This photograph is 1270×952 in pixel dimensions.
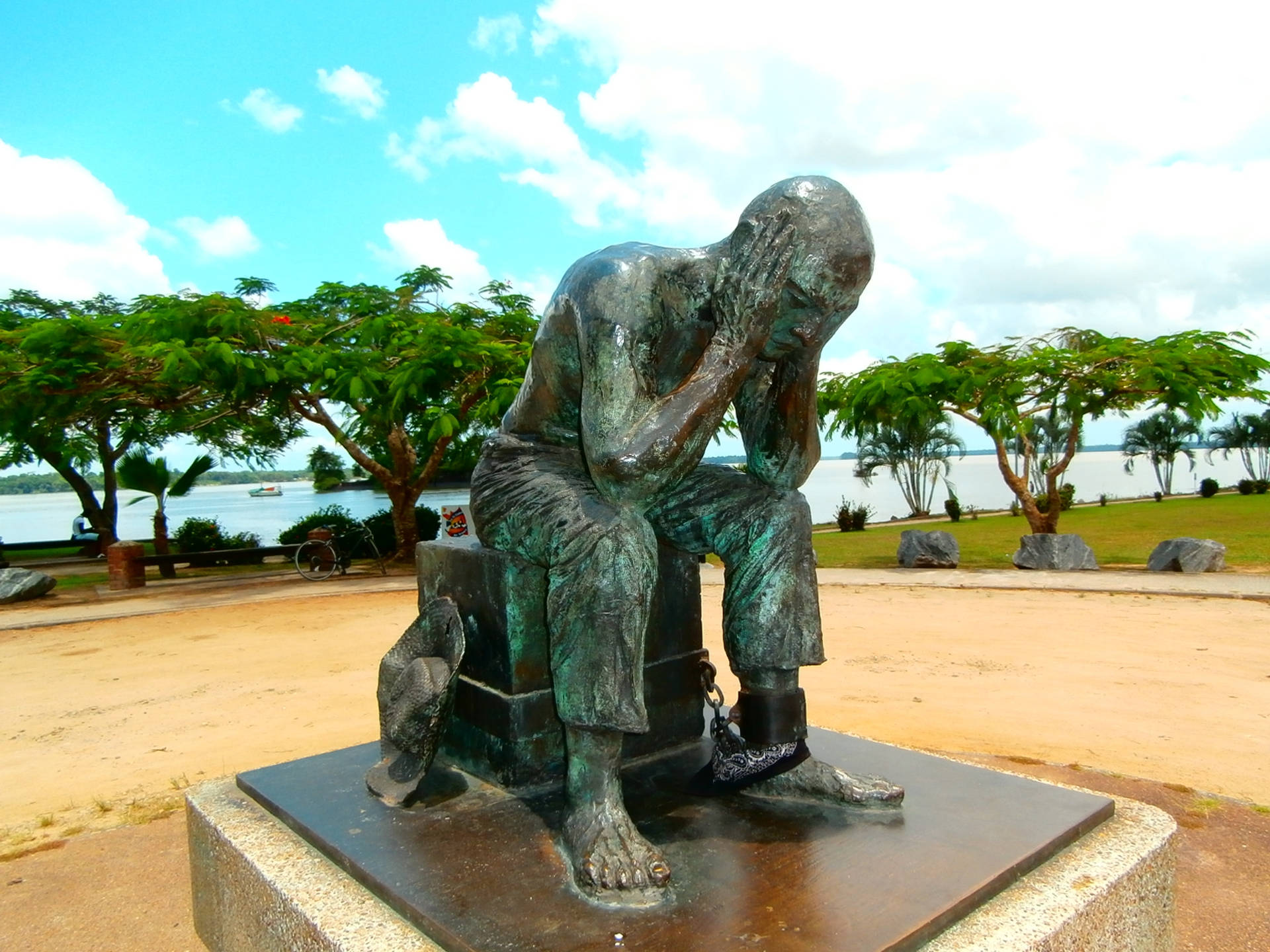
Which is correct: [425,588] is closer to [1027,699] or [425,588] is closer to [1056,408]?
[1027,699]

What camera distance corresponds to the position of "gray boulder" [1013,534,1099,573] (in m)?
12.3

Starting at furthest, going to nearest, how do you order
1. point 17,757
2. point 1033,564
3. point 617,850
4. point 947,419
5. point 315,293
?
point 947,419
point 315,293
point 1033,564
point 17,757
point 617,850

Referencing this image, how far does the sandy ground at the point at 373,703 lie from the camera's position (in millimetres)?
3727

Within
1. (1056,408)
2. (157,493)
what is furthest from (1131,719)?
(157,493)

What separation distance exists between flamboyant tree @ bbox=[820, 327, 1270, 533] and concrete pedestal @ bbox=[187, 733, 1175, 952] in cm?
1095

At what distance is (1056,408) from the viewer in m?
13.3

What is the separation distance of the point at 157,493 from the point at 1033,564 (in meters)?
14.3

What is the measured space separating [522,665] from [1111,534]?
18406mm

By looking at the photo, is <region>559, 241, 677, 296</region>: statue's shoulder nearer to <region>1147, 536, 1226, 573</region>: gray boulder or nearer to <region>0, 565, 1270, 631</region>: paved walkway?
<region>0, 565, 1270, 631</region>: paved walkway

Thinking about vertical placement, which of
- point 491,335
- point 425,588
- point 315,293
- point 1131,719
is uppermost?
point 315,293

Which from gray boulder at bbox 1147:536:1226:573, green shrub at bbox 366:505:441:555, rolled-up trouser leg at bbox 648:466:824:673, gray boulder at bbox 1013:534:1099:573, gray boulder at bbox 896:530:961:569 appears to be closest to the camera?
rolled-up trouser leg at bbox 648:466:824:673

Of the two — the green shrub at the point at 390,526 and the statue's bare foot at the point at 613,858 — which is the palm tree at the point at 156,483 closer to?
the green shrub at the point at 390,526

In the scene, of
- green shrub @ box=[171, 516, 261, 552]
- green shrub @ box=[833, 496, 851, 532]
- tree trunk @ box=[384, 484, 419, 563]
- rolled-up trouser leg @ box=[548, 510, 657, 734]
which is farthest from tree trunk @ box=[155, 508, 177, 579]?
rolled-up trouser leg @ box=[548, 510, 657, 734]

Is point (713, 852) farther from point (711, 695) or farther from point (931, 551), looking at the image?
point (931, 551)
